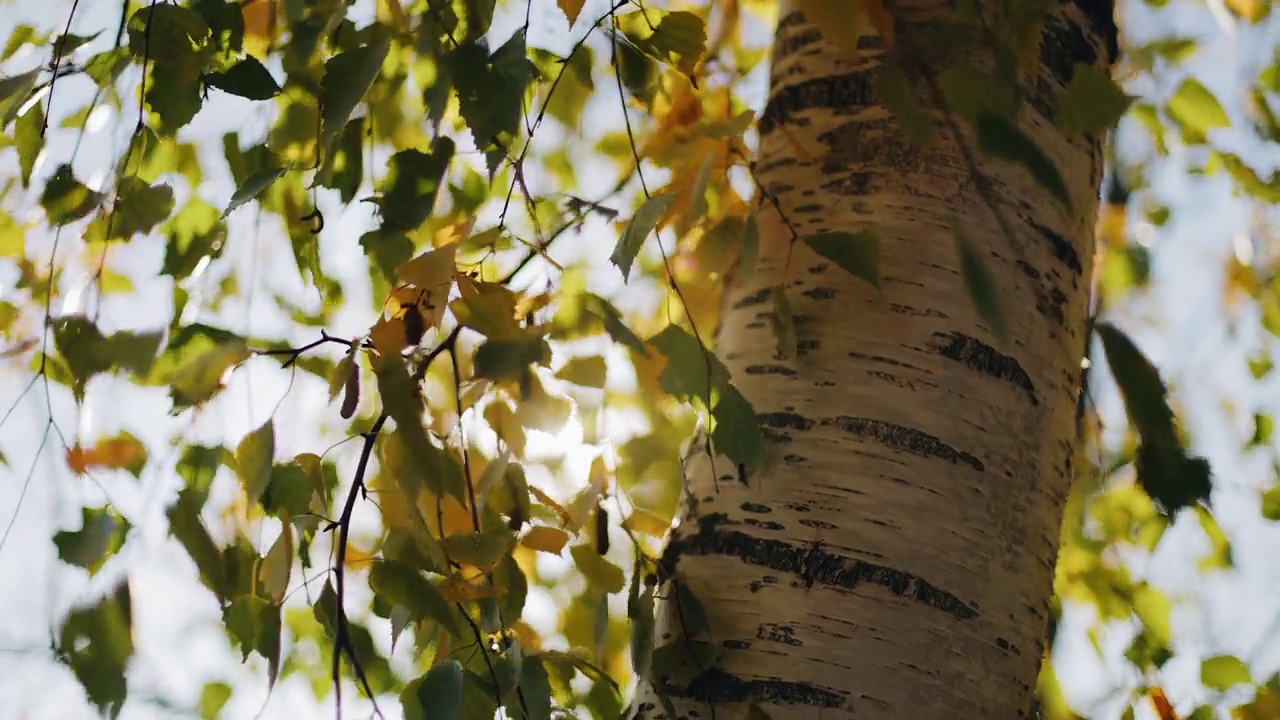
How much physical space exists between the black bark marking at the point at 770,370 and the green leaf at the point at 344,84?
0.33 m

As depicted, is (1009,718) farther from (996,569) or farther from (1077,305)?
(1077,305)

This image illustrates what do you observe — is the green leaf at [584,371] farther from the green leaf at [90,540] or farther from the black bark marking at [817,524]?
the green leaf at [90,540]

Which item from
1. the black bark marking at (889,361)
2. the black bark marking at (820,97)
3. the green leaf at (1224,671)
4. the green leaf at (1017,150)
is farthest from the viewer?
the green leaf at (1224,671)

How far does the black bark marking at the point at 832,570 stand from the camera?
23.3 inches

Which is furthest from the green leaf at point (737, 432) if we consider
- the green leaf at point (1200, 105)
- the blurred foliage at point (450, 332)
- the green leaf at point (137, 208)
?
the green leaf at point (1200, 105)

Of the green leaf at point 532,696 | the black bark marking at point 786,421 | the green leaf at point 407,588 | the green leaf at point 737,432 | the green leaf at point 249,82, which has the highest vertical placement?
the green leaf at point 249,82

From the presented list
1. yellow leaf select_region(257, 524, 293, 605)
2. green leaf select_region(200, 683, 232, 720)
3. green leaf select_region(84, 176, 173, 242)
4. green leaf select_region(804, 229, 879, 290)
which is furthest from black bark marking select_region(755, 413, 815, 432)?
green leaf select_region(200, 683, 232, 720)

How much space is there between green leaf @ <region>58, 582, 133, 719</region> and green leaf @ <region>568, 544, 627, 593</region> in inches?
12.0

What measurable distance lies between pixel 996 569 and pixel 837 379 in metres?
0.16

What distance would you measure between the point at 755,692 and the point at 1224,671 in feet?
2.26

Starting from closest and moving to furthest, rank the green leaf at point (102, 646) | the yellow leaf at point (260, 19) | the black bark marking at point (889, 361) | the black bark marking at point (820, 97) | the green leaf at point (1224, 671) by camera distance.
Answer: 1. the green leaf at point (102, 646)
2. the black bark marking at point (889, 361)
3. the black bark marking at point (820, 97)
4. the yellow leaf at point (260, 19)
5. the green leaf at point (1224, 671)

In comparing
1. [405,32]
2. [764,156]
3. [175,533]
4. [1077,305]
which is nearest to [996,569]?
[1077,305]

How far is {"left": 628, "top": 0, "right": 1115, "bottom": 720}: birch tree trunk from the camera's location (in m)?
0.59

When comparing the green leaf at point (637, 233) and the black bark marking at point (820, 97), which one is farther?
the black bark marking at point (820, 97)
